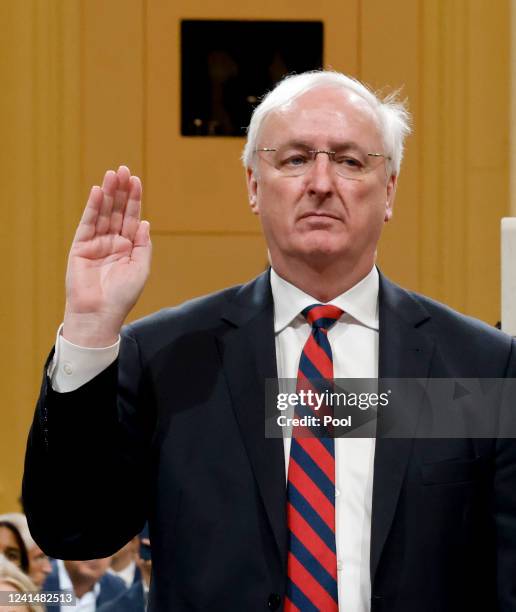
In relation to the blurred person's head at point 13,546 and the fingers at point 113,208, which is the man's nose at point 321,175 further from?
the blurred person's head at point 13,546

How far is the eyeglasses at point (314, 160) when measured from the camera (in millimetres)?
1666

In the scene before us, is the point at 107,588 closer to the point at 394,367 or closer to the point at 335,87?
the point at 394,367

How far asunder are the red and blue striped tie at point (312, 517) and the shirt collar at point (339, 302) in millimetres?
97

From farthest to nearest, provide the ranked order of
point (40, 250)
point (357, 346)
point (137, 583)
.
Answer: point (40, 250) < point (137, 583) < point (357, 346)

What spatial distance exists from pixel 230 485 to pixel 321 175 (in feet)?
1.48

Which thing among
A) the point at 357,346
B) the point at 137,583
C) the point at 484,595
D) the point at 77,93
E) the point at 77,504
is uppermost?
the point at 77,93

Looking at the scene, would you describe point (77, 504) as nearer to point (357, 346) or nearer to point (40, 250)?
point (357, 346)

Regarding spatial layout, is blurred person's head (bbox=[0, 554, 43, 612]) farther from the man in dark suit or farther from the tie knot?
the tie knot

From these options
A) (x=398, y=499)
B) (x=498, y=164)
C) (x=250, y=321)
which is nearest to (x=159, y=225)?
(x=498, y=164)

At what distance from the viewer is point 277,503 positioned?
154 cm

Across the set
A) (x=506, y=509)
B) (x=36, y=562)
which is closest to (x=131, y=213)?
(x=506, y=509)

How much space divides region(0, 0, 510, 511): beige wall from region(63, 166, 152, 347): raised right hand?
1.74m

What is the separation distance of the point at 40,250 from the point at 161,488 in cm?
182

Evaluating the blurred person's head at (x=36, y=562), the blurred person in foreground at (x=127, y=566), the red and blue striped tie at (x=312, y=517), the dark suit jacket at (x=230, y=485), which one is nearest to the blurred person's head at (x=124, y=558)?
the blurred person in foreground at (x=127, y=566)
